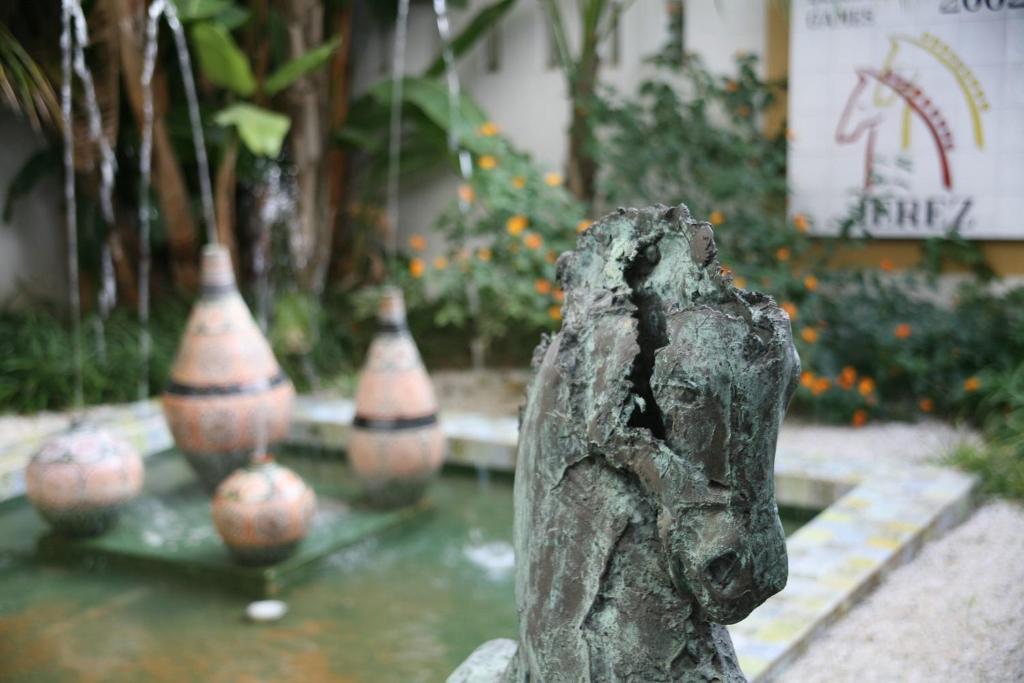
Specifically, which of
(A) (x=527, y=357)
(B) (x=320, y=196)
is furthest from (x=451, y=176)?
(A) (x=527, y=357)

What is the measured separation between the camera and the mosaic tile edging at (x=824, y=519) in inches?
129

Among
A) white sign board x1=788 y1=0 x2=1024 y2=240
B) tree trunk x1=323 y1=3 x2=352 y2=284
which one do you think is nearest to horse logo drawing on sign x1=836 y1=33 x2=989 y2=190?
white sign board x1=788 y1=0 x2=1024 y2=240

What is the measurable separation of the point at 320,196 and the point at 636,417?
7.05 metres

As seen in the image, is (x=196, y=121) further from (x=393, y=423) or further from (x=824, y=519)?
(x=824, y=519)

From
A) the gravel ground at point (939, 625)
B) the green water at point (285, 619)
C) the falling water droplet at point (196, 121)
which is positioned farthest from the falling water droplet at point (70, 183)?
the gravel ground at point (939, 625)

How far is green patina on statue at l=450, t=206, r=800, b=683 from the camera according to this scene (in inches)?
61.3

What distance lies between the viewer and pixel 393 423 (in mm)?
4938

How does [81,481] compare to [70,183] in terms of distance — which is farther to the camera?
[70,183]

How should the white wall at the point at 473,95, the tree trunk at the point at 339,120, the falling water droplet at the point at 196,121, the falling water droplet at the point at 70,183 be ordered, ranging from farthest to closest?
the tree trunk at the point at 339,120
the white wall at the point at 473,95
the falling water droplet at the point at 196,121
the falling water droplet at the point at 70,183

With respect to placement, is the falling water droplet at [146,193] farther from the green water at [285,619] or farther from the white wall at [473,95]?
the green water at [285,619]

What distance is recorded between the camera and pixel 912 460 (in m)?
5.39

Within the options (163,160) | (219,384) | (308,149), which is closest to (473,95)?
(308,149)

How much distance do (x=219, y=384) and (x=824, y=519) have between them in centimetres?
274

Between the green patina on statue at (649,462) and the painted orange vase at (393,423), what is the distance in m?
3.10
